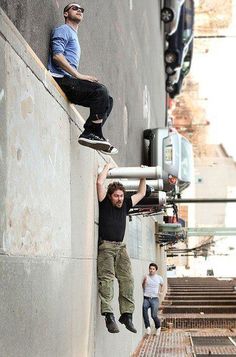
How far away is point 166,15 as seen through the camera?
2739 cm

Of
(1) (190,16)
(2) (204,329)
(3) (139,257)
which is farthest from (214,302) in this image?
(1) (190,16)

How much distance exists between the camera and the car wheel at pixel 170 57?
32.2 metres

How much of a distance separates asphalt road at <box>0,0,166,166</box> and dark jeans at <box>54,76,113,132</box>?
273 mm

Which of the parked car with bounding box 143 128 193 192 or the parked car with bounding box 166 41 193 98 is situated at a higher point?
the parked car with bounding box 166 41 193 98

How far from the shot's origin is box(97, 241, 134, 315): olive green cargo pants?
7.06 m

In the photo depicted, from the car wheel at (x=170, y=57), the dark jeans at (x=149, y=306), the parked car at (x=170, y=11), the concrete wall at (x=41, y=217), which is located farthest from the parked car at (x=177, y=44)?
the concrete wall at (x=41, y=217)

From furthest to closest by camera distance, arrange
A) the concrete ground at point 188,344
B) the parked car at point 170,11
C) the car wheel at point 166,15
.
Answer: the parked car at point 170,11
the car wheel at point 166,15
the concrete ground at point 188,344

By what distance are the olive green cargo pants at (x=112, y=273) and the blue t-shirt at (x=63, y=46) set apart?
2.21 meters

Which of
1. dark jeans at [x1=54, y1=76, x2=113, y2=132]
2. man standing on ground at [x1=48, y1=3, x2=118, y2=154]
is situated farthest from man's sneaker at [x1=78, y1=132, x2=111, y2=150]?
dark jeans at [x1=54, y1=76, x2=113, y2=132]

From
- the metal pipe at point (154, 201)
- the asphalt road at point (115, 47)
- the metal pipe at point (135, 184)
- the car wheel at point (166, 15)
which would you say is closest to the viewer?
the asphalt road at point (115, 47)

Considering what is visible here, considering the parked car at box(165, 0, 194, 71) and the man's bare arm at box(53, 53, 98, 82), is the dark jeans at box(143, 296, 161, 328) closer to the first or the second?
the man's bare arm at box(53, 53, 98, 82)

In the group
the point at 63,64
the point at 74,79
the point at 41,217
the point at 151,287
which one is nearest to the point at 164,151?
the point at 151,287

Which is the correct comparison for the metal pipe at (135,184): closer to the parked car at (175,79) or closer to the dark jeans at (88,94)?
the dark jeans at (88,94)

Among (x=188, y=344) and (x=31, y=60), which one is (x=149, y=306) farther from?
(x=31, y=60)
